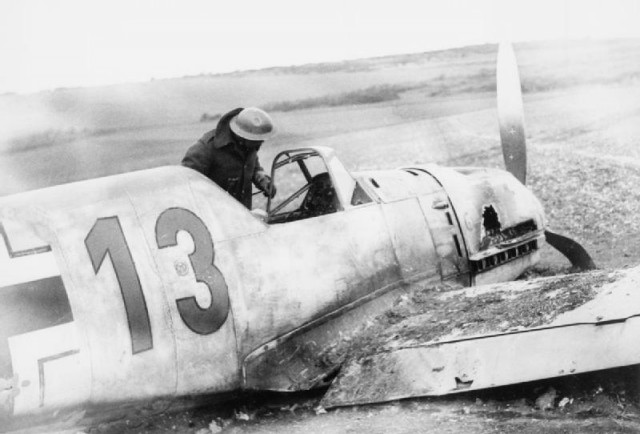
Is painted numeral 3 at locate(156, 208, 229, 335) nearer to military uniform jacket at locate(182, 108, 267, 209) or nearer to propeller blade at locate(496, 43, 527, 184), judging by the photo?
military uniform jacket at locate(182, 108, 267, 209)

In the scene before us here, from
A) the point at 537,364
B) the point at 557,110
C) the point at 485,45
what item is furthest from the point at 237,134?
the point at 485,45

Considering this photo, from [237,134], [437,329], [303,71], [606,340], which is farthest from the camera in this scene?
[303,71]

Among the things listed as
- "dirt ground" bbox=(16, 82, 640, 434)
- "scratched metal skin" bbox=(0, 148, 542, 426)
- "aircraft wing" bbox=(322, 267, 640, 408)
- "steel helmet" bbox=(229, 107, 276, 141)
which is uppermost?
"steel helmet" bbox=(229, 107, 276, 141)

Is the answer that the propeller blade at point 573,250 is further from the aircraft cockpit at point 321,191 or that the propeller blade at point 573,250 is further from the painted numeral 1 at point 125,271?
the painted numeral 1 at point 125,271

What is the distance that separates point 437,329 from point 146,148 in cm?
1876

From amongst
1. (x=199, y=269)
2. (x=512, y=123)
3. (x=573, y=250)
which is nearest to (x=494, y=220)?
(x=573, y=250)

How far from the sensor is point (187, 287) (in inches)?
166

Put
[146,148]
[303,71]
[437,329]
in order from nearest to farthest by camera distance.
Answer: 1. [437,329]
2. [146,148]
3. [303,71]

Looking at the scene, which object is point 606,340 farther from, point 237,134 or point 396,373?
point 237,134

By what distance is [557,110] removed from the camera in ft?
77.2

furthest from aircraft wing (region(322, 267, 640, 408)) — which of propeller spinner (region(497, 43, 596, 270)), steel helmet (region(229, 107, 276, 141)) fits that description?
propeller spinner (region(497, 43, 596, 270))

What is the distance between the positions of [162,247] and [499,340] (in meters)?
2.05

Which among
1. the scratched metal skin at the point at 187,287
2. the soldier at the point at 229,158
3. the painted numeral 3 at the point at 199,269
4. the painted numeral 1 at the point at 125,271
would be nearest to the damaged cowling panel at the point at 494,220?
the scratched metal skin at the point at 187,287

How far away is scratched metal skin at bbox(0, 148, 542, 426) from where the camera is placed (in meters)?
3.85
